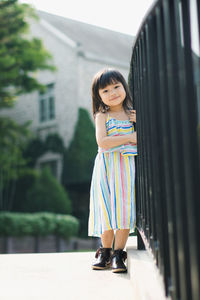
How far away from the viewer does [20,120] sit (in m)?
17.5

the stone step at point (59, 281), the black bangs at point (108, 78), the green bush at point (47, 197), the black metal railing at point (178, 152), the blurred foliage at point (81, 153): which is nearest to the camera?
the black metal railing at point (178, 152)

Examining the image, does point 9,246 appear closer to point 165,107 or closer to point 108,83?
point 108,83

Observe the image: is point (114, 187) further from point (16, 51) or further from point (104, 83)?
point (16, 51)

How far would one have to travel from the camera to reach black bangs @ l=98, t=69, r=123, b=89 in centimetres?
232

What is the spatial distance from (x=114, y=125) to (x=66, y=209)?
37.6ft

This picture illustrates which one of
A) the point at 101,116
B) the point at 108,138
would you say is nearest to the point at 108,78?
the point at 101,116

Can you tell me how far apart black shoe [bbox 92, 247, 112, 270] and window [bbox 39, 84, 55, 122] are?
1392 centimetres

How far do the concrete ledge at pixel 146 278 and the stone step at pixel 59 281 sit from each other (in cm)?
12

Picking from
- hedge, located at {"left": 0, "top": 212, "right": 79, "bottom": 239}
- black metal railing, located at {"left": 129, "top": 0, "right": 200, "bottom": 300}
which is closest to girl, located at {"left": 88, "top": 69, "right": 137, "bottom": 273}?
black metal railing, located at {"left": 129, "top": 0, "right": 200, "bottom": 300}

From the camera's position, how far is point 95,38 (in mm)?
18125

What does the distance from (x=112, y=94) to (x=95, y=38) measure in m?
16.6

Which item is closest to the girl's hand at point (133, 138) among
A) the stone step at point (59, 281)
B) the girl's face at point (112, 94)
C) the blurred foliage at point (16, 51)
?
the girl's face at point (112, 94)

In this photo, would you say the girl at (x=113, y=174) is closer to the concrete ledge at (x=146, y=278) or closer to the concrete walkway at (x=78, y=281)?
the concrete walkway at (x=78, y=281)

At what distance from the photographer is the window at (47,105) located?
16031 millimetres
